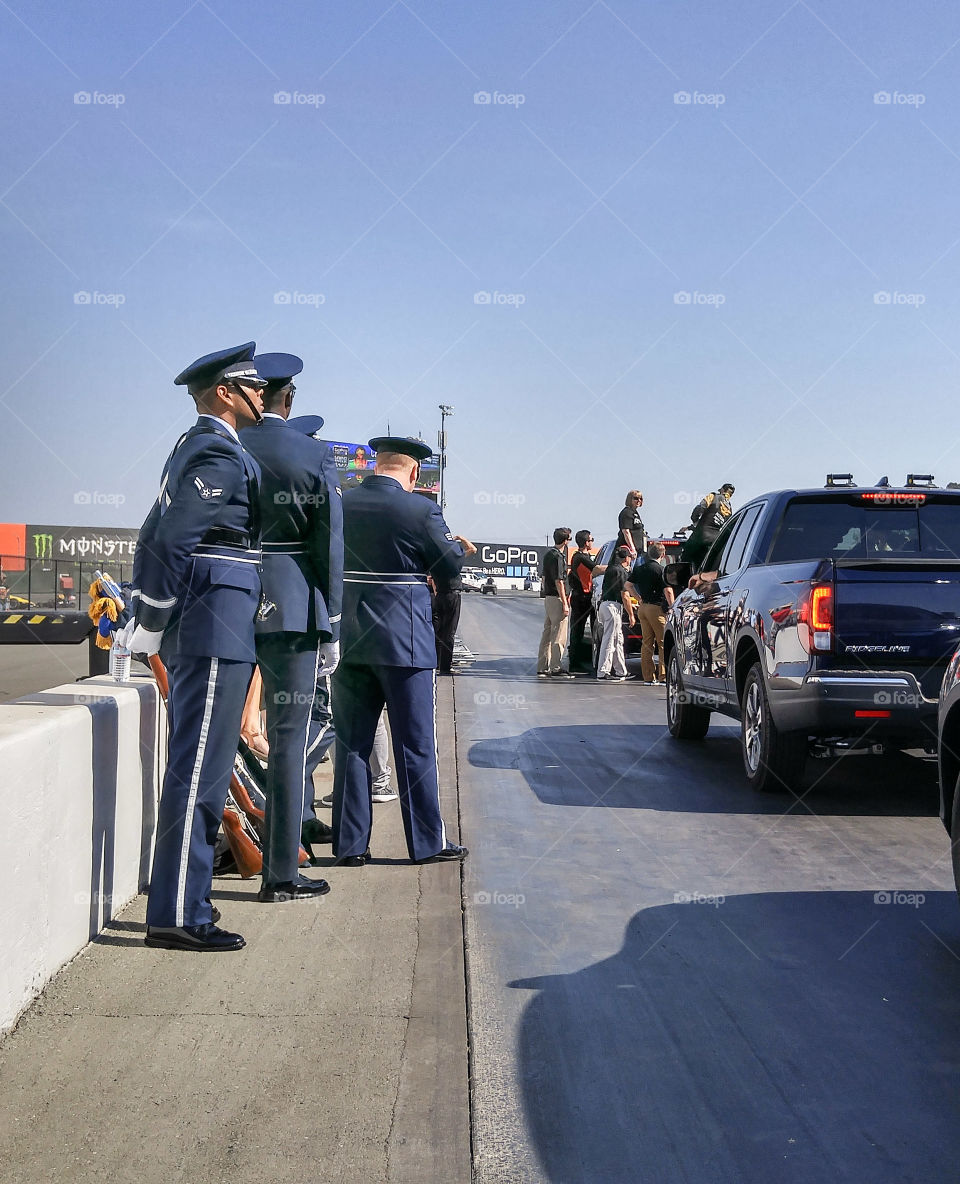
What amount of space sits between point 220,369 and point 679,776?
4985mm

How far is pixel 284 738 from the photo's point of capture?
16.9 feet

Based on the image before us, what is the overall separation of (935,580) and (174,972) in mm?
4849

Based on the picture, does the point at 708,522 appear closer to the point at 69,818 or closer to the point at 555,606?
the point at 555,606

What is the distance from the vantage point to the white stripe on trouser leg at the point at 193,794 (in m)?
4.45

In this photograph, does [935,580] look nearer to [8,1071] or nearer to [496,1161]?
[496,1161]

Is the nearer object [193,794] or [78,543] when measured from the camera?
[193,794]

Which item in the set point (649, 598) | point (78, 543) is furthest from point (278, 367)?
point (78, 543)

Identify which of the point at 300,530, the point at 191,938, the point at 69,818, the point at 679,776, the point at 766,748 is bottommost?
the point at 679,776

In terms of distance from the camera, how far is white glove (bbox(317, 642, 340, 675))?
17.2 feet

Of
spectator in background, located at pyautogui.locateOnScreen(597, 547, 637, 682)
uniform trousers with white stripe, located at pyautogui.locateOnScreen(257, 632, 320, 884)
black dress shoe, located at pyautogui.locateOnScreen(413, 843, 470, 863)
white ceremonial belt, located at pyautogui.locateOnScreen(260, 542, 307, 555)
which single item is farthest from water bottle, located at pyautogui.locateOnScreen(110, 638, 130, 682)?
spectator in background, located at pyautogui.locateOnScreen(597, 547, 637, 682)

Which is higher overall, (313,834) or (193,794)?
(193,794)

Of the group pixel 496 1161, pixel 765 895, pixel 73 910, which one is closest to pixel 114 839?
pixel 73 910

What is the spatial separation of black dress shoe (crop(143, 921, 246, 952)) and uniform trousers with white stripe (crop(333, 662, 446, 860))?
1.38 m

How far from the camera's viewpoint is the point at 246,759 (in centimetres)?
578
